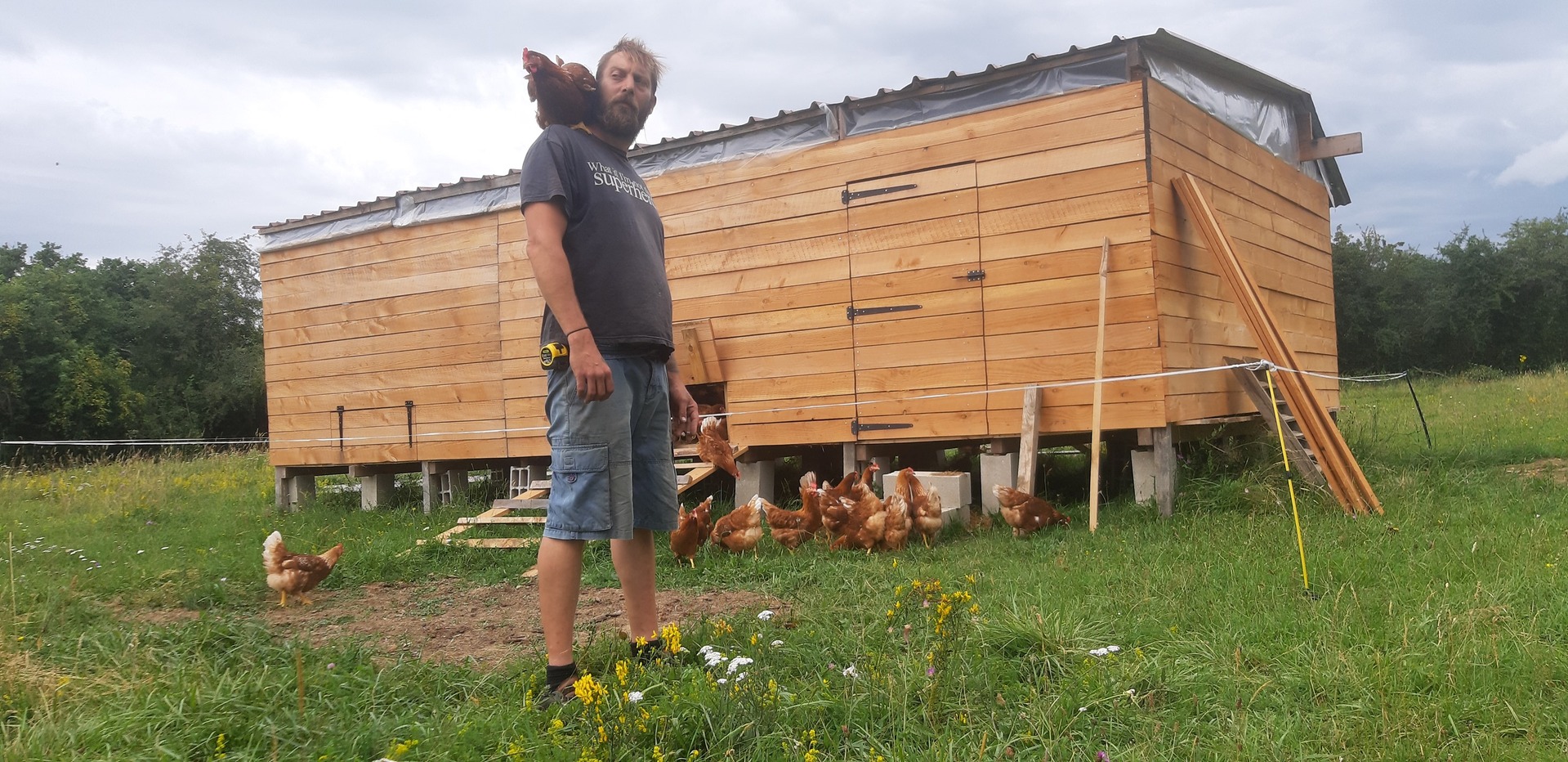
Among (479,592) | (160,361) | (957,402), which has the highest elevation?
(160,361)

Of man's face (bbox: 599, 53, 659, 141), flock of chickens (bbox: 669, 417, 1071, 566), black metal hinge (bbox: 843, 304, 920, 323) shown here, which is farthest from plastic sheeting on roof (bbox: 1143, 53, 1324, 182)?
man's face (bbox: 599, 53, 659, 141)

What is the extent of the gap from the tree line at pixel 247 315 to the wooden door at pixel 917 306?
22723 millimetres

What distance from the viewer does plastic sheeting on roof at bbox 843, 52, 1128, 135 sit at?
20.2ft

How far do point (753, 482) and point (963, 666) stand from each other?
5.10 meters

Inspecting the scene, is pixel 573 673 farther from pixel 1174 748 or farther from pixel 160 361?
pixel 160 361

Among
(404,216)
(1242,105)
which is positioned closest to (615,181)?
(1242,105)

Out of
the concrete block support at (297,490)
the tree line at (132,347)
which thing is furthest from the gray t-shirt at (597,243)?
the tree line at (132,347)

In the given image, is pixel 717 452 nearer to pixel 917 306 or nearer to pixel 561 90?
pixel 917 306

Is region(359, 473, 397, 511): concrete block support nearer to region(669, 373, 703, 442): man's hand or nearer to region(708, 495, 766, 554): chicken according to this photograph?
region(708, 495, 766, 554): chicken

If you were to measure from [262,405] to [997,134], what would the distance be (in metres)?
26.4

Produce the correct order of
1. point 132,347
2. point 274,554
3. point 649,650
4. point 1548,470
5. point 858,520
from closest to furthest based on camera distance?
point 649,650, point 274,554, point 858,520, point 1548,470, point 132,347

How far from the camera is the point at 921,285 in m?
6.74

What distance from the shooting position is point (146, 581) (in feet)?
16.7

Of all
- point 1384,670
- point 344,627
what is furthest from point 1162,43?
→ point 344,627
